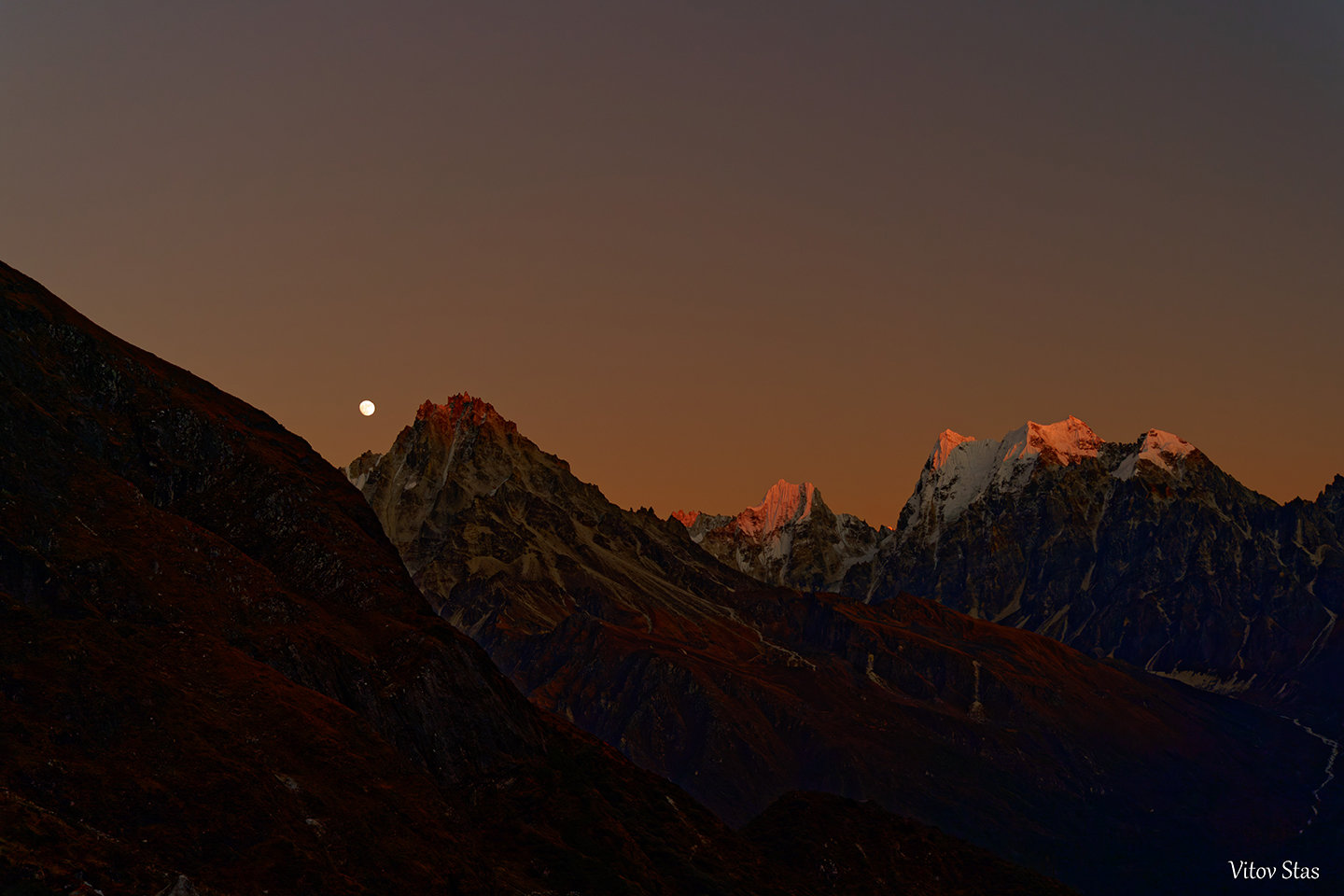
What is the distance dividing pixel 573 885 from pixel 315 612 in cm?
5421

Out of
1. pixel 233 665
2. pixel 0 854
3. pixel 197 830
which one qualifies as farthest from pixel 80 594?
pixel 0 854

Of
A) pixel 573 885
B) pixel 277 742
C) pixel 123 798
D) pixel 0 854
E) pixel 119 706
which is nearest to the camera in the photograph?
pixel 0 854

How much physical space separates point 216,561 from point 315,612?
17.2 m

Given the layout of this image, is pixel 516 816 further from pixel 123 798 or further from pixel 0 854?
pixel 0 854

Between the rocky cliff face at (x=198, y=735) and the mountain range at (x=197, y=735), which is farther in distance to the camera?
the rocky cliff face at (x=198, y=735)

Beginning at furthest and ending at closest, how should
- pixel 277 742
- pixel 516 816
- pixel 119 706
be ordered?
pixel 516 816 < pixel 277 742 < pixel 119 706

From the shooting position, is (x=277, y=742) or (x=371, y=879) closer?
(x=371, y=879)

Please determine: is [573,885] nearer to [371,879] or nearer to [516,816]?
[516,816]

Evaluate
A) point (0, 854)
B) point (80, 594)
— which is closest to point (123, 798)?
point (0, 854)

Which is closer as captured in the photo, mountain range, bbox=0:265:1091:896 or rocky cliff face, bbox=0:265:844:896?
mountain range, bbox=0:265:1091:896

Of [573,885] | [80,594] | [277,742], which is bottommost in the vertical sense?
[573,885]

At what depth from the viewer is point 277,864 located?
443ft

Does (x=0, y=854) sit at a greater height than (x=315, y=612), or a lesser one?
lesser

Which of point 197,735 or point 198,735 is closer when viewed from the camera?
point 197,735
